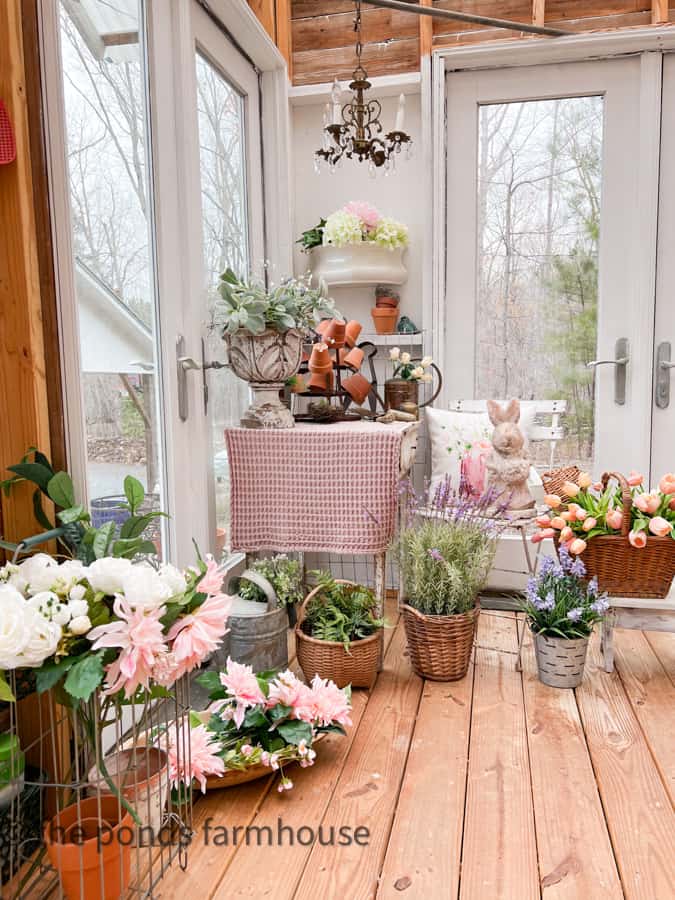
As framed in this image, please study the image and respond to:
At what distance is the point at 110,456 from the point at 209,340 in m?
0.71

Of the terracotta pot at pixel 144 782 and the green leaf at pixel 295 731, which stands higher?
the terracotta pot at pixel 144 782

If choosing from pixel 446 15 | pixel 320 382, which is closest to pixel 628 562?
pixel 320 382

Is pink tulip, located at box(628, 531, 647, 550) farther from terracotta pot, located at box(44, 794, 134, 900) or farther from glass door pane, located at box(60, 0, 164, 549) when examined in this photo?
terracotta pot, located at box(44, 794, 134, 900)

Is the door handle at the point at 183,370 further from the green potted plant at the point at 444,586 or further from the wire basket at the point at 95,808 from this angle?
the wire basket at the point at 95,808

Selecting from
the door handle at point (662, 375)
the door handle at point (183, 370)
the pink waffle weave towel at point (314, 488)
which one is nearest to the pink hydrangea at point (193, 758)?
the pink waffle weave towel at point (314, 488)

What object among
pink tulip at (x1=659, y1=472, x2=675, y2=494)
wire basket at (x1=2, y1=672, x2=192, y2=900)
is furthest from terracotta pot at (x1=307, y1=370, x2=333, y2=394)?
wire basket at (x1=2, y1=672, x2=192, y2=900)

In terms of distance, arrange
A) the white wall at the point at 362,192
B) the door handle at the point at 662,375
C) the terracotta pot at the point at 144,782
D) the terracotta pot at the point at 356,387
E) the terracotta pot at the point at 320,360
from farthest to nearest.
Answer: the white wall at the point at 362,192
the door handle at the point at 662,375
the terracotta pot at the point at 356,387
the terracotta pot at the point at 320,360
the terracotta pot at the point at 144,782

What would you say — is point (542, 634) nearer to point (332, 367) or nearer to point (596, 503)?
point (596, 503)

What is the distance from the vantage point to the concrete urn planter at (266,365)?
2246mm

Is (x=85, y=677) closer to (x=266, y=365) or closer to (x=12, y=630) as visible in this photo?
(x=12, y=630)

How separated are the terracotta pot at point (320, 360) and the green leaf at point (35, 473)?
119 centimetres

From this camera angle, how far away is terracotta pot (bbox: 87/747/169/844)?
128 centimetres

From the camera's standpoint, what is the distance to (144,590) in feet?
3.69

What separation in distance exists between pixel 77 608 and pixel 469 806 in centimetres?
102
